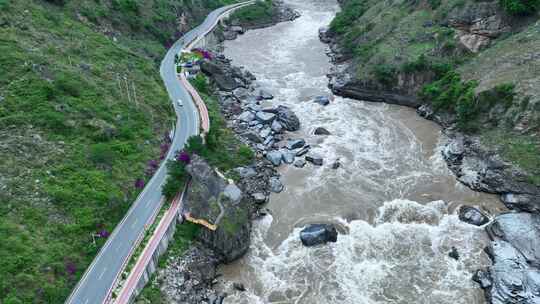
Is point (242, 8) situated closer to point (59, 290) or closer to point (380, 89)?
point (380, 89)

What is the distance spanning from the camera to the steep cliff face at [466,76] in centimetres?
4294

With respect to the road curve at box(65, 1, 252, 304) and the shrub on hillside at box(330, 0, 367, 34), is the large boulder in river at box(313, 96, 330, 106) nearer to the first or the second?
the road curve at box(65, 1, 252, 304)

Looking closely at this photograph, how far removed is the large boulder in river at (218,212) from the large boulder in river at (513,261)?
865 inches

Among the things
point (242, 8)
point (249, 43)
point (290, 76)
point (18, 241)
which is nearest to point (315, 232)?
point (18, 241)

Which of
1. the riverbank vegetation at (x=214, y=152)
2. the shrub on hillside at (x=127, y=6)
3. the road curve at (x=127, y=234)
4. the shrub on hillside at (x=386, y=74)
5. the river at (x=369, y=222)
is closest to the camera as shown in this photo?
the road curve at (x=127, y=234)

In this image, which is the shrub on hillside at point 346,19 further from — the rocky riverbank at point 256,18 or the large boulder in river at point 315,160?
the large boulder in river at point 315,160

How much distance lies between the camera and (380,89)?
62.9 meters

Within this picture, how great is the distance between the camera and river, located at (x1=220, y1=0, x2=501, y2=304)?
3294cm

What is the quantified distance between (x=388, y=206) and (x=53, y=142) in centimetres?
3684

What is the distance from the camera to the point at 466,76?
54.9 m

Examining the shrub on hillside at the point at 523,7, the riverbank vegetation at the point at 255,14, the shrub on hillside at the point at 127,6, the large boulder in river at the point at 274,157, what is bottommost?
the large boulder in river at the point at 274,157

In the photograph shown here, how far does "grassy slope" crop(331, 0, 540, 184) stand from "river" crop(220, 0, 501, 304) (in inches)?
263

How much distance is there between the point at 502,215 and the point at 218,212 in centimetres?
2884

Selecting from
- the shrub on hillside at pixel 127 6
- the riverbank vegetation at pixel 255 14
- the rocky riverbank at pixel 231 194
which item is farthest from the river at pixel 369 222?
the riverbank vegetation at pixel 255 14
